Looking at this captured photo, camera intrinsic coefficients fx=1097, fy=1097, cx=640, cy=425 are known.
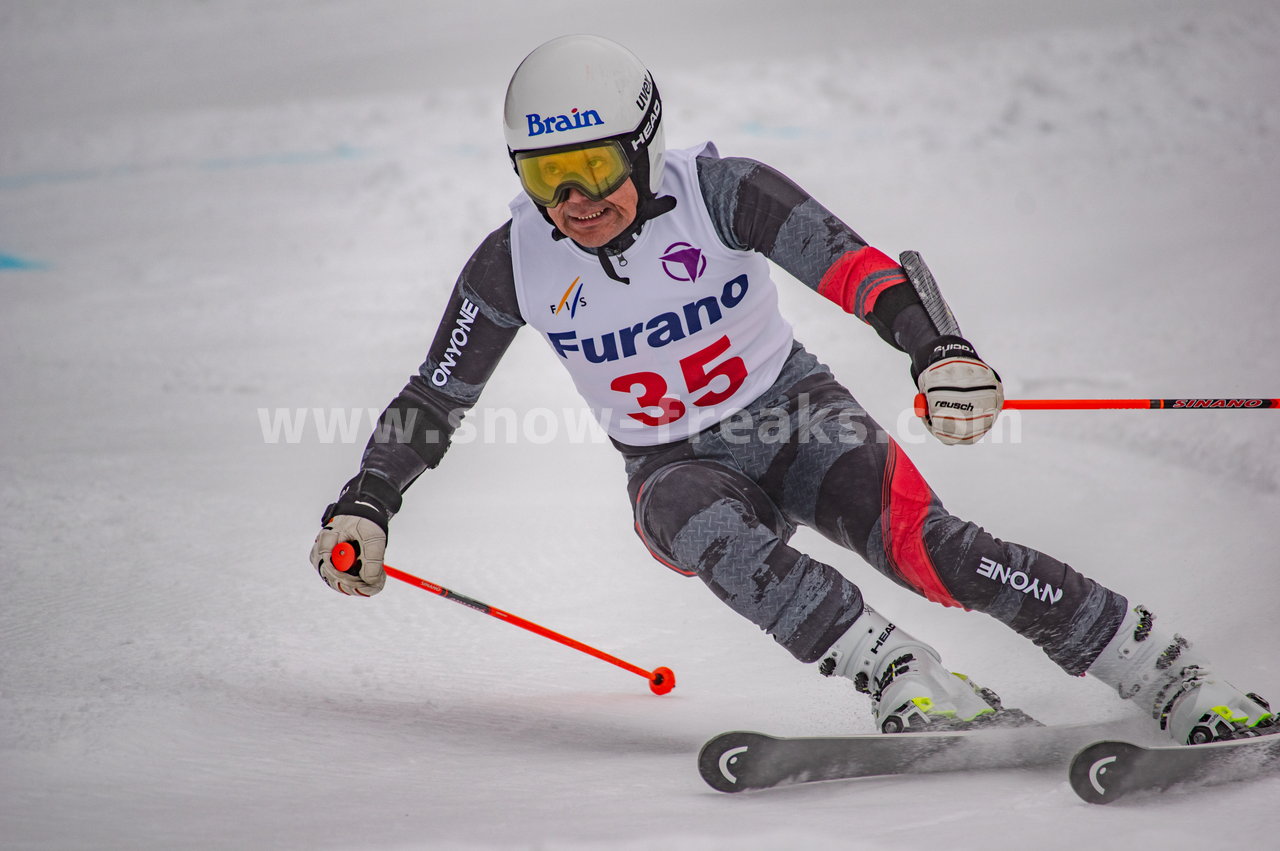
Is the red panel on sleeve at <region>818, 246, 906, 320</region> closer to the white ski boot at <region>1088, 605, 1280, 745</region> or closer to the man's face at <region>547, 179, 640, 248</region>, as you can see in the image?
the man's face at <region>547, 179, 640, 248</region>

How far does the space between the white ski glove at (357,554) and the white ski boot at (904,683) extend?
2.95 ft

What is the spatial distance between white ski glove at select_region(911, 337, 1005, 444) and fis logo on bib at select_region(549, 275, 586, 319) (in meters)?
0.70

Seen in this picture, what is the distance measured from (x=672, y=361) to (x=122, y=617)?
71.9 inches

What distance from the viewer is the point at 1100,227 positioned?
6582 mm

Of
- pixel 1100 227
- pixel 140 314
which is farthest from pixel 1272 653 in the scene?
pixel 140 314

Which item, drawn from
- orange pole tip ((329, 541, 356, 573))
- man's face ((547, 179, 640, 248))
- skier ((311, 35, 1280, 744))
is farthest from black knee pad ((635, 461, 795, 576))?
orange pole tip ((329, 541, 356, 573))

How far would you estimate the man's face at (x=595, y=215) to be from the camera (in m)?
2.09

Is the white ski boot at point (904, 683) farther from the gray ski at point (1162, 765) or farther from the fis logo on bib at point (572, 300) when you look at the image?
the fis logo on bib at point (572, 300)

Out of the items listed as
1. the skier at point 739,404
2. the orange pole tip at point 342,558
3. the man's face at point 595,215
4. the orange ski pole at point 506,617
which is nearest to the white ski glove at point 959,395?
the skier at point 739,404

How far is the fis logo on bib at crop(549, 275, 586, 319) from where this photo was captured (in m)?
2.21

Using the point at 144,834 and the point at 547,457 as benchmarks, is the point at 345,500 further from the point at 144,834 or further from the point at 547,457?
the point at 547,457

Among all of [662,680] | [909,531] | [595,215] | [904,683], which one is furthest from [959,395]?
[662,680]

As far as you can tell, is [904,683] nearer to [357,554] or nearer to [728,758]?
[728,758]

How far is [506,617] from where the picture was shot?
2471mm
